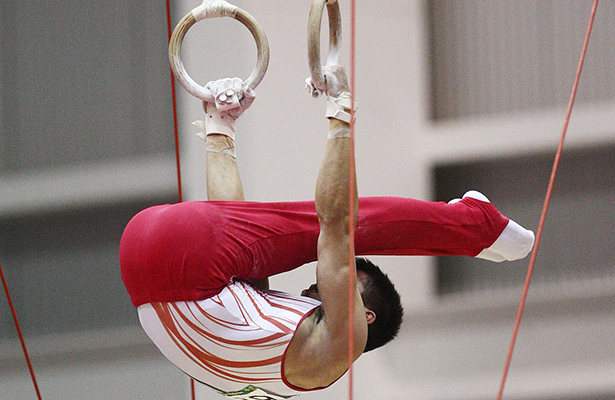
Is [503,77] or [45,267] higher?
[503,77]

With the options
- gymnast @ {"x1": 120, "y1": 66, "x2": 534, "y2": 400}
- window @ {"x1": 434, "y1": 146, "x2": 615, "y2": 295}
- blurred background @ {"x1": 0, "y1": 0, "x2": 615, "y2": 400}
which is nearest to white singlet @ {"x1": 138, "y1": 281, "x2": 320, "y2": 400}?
gymnast @ {"x1": 120, "y1": 66, "x2": 534, "y2": 400}

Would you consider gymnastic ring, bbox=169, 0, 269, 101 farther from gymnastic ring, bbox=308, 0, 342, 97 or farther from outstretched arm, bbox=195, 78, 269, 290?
gymnastic ring, bbox=308, 0, 342, 97

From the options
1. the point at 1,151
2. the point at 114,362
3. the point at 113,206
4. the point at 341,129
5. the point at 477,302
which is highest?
the point at 341,129

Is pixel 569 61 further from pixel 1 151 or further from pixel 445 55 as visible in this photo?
pixel 1 151

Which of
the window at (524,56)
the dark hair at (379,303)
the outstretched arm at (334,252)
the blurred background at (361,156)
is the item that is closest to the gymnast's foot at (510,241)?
the dark hair at (379,303)

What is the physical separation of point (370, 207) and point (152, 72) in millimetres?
2160

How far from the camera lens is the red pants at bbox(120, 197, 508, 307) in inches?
48.1

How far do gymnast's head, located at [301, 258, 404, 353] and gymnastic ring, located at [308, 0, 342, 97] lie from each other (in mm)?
370

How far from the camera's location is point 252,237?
1.27 metres

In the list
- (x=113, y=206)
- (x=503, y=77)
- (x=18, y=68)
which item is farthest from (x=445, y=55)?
(x=18, y=68)

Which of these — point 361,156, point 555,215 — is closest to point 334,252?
point 361,156

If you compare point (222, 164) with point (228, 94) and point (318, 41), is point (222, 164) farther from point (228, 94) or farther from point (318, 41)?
point (318, 41)

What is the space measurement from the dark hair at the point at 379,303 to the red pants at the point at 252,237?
7cm

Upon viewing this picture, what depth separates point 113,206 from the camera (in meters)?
3.28
